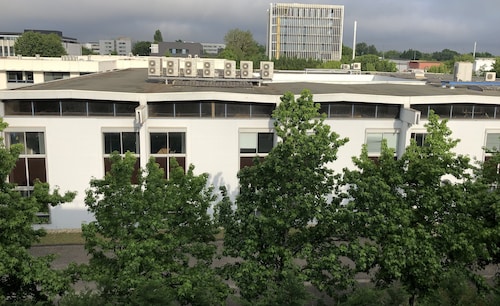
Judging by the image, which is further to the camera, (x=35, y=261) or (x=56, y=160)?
(x=56, y=160)

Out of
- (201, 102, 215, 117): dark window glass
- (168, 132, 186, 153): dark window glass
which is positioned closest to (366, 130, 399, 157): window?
(201, 102, 215, 117): dark window glass

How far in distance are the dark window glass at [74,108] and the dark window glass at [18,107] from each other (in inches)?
78.4

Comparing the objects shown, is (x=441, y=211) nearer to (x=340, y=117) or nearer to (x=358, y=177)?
(x=358, y=177)

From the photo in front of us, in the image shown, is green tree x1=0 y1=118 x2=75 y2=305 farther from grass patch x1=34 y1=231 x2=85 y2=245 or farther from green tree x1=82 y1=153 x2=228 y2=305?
grass patch x1=34 y1=231 x2=85 y2=245

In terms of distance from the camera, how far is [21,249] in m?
13.3

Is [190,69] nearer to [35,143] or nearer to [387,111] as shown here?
[35,143]

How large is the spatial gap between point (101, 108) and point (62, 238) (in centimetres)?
810

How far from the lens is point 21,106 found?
25047 mm

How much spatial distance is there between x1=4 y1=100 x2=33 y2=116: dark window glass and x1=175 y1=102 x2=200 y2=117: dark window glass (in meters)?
8.50

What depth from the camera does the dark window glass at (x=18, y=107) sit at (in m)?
25.0

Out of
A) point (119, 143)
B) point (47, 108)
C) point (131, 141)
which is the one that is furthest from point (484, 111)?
point (47, 108)

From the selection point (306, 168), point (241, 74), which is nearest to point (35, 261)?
point (306, 168)

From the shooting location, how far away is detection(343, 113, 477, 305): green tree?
48.1 feet

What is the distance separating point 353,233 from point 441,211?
3.28 meters
